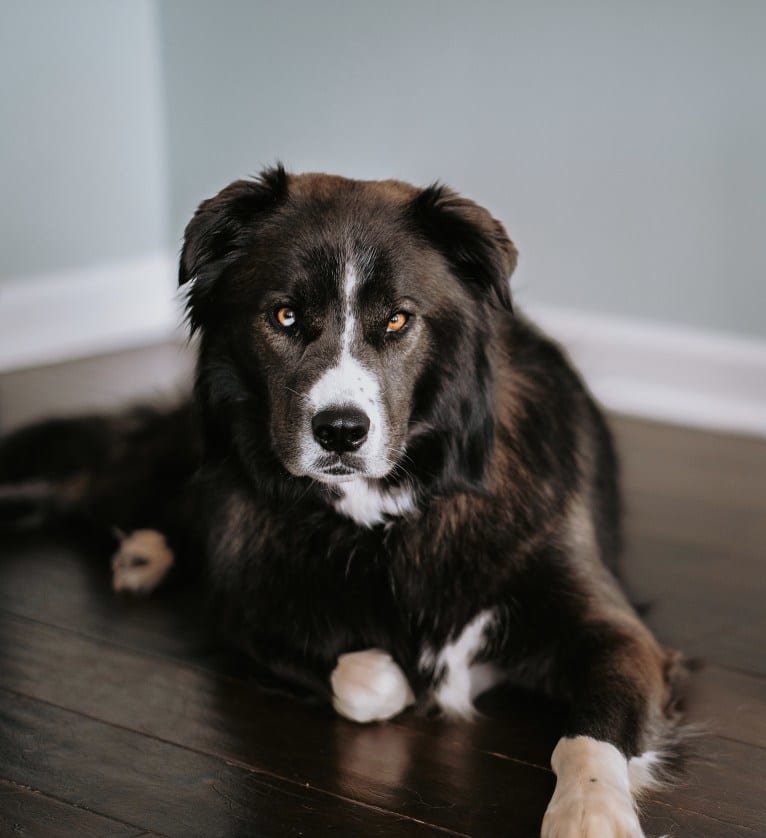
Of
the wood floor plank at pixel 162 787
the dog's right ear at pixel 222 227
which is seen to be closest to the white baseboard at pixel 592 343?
the dog's right ear at pixel 222 227

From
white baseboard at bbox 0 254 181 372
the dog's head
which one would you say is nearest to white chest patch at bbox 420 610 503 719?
the dog's head

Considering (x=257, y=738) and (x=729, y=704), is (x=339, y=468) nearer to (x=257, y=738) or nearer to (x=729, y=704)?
(x=257, y=738)

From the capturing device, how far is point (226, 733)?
7.06 ft

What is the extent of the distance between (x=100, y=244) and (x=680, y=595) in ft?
10.8

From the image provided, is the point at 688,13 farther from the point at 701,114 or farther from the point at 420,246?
the point at 420,246

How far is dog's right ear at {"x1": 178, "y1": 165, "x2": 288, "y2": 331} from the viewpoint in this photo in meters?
2.15

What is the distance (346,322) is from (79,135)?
3347 millimetres

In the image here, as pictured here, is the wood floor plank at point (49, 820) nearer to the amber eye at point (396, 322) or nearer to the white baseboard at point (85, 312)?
the amber eye at point (396, 322)

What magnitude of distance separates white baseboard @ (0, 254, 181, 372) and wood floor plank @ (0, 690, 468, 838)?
294 centimetres

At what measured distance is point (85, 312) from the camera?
5148 mm

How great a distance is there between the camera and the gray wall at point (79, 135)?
4.73 meters

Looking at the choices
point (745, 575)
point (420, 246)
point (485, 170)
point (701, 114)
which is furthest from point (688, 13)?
point (420, 246)

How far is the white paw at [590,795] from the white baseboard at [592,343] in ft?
6.24

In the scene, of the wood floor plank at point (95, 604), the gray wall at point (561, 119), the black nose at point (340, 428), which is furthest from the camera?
the gray wall at point (561, 119)
